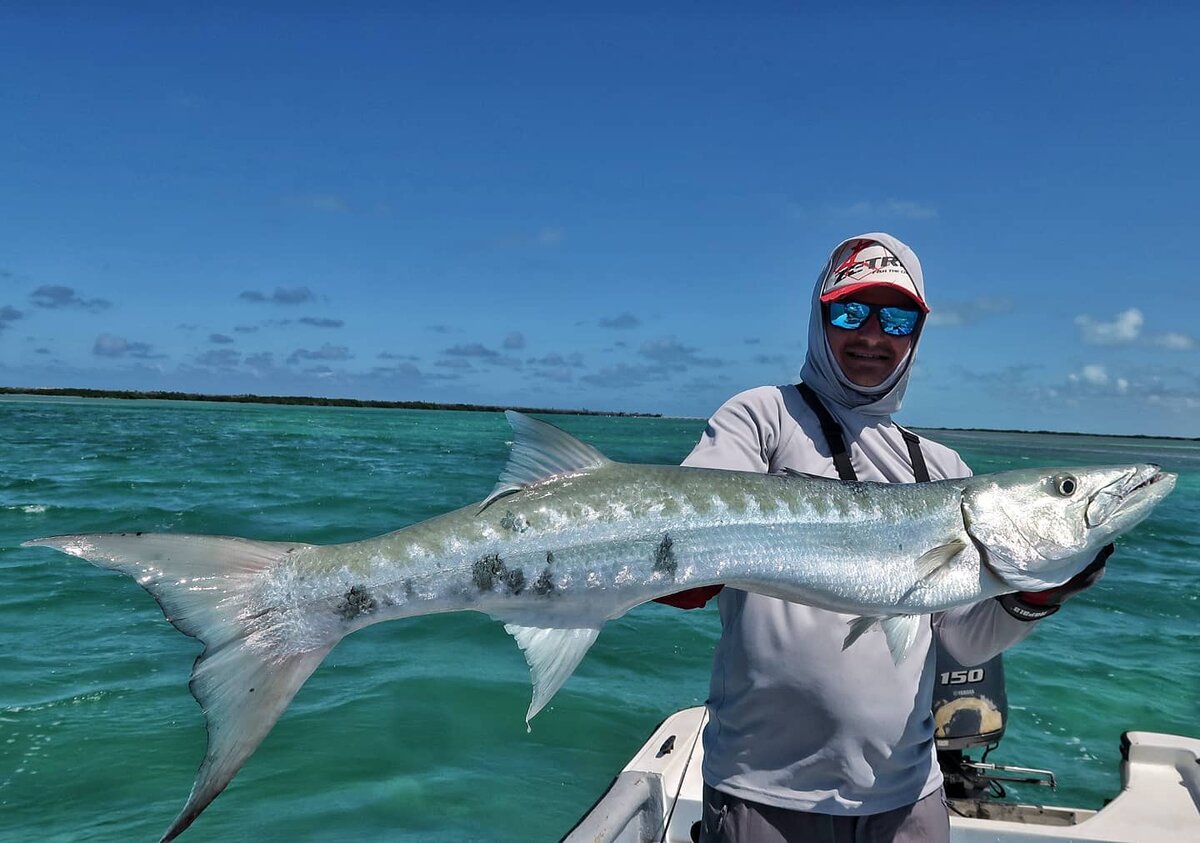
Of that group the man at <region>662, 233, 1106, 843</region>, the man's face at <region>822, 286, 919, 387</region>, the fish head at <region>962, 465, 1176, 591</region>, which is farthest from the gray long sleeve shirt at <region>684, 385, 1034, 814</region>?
the man's face at <region>822, 286, 919, 387</region>

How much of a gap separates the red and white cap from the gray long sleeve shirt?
0.80 metres

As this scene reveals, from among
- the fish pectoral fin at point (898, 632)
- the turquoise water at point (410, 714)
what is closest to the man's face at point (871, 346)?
the fish pectoral fin at point (898, 632)

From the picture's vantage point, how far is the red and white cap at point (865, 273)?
340 cm

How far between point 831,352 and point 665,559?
1.33 m

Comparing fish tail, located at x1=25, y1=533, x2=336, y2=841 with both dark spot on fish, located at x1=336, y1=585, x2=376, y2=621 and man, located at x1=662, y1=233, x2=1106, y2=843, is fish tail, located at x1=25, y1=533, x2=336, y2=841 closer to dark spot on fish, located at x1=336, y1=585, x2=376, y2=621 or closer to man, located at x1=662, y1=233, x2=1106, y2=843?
dark spot on fish, located at x1=336, y1=585, x2=376, y2=621

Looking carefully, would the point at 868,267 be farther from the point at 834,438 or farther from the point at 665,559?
the point at 665,559

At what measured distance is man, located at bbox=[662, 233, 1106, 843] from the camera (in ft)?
9.59

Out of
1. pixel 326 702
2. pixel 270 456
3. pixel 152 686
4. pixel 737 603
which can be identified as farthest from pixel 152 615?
pixel 270 456

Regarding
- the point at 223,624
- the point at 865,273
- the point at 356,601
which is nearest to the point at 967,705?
the point at 865,273

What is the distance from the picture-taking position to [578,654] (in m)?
2.60

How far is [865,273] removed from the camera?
3438 millimetres

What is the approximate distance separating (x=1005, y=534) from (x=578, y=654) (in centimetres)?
152

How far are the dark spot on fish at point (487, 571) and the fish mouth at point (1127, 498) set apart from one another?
6.72 ft

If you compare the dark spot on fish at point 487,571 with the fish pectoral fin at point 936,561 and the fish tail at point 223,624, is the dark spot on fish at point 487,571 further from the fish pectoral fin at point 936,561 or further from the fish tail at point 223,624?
the fish pectoral fin at point 936,561
